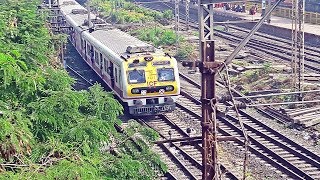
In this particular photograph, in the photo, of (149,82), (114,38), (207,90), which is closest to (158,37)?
(114,38)

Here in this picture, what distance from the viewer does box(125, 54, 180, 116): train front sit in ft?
66.4

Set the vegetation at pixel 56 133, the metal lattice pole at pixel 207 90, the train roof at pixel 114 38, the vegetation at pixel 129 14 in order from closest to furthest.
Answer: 1. the vegetation at pixel 56 133
2. the metal lattice pole at pixel 207 90
3. the train roof at pixel 114 38
4. the vegetation at pixel 129 14

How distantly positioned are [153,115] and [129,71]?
2031 millimetres

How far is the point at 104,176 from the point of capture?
379 inches

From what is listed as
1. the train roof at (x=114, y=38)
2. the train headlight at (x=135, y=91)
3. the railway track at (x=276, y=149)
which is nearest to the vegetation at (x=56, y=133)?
the railway track at (x=276, y=149)

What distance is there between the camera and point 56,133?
9.85 meters

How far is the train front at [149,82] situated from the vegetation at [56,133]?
758cm

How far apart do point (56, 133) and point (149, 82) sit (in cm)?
1056

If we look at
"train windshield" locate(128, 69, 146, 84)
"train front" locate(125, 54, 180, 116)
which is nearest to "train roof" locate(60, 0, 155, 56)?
"train front" locate(125, 54, 180, 116)

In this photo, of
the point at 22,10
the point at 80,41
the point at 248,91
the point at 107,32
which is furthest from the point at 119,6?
the point at 22,10

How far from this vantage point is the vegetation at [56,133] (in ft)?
26.6

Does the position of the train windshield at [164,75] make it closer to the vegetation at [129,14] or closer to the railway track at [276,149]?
the railway track at [276,149]

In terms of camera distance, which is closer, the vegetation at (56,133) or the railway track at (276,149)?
the vegetation at (56,133)

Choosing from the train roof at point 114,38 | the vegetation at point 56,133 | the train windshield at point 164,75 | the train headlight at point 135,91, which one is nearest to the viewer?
the vegetation at point 56,133
